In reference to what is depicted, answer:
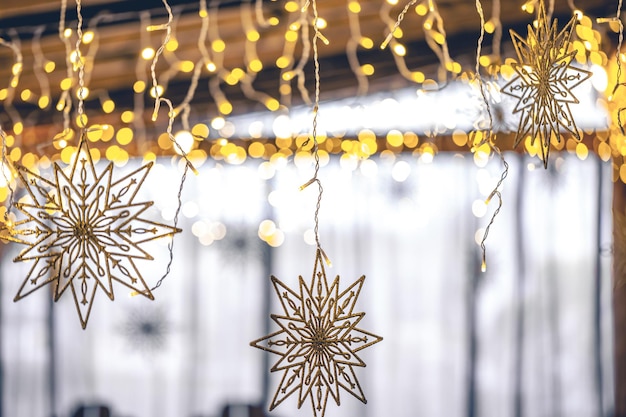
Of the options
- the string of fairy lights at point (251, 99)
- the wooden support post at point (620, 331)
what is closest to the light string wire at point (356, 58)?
the string of fairy lights at point (251, 99)

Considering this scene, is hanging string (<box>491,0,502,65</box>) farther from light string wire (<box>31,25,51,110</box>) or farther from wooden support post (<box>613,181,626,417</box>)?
light string wire (<box>31,25,51,110</box>)

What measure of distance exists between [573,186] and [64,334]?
2.63 meters

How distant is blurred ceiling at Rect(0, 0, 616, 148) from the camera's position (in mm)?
2836

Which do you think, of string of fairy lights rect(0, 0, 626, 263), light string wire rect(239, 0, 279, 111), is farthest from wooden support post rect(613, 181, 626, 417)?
light string wire rect(239, 0, 279, 111)

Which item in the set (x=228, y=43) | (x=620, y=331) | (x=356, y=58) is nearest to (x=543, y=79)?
(x=356, y=58)

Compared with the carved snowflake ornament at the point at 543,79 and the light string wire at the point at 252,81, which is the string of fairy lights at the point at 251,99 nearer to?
the light string wire at the point at 252,81

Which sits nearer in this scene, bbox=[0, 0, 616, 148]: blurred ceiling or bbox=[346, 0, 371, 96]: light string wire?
bbox=[0, 0, 616, 148]: blurred ceiling

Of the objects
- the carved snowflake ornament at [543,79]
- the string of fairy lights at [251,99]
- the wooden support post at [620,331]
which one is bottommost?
the wooden support post at [620,331]

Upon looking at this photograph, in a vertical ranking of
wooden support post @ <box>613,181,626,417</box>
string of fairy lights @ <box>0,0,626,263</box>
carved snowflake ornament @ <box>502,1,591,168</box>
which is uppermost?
string of fairy lights @ <box>0,0,626,263</box>

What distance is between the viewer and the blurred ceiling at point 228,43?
2836 millimetres

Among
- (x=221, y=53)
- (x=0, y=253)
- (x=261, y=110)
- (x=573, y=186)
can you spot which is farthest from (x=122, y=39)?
(x=573, y=186)

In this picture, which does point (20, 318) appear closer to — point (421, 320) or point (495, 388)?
point (421, 320)

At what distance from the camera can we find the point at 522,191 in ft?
10.5

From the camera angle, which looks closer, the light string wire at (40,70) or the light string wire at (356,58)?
the light string wire at (40,70)
